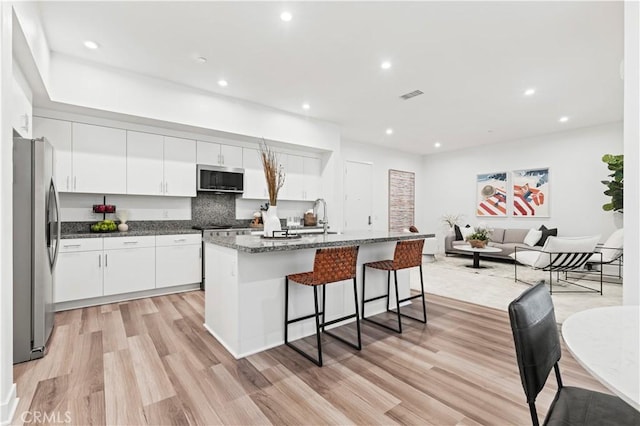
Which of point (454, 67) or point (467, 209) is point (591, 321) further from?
point (467, 209)

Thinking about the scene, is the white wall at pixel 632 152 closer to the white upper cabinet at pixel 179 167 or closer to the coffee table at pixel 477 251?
the coffee table at pixel 477 251

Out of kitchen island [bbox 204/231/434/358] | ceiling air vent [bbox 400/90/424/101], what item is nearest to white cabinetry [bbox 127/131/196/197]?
kitchen island [bbox 204/231/434/358]

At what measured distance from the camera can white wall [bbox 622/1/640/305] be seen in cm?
188

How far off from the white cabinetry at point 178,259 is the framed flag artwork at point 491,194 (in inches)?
269

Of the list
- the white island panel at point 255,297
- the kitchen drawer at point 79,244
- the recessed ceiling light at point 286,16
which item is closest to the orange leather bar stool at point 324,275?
the white island panel at point 255,297

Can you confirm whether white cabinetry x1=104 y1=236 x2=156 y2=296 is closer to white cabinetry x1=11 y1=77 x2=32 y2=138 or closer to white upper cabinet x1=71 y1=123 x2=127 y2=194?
white upper cabinet x1=71 y1=123 x2=127 y2=194

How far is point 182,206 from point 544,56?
518 cm

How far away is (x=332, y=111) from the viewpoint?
5.34 metres

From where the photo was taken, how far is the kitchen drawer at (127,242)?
3.85 meters

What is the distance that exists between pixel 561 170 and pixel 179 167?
24.7 ft

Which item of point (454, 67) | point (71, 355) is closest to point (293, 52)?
point (454, 67)

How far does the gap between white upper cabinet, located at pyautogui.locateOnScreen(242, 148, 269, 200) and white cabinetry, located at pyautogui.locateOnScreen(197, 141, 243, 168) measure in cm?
12

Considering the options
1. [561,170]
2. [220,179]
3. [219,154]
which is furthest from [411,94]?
[561,170]

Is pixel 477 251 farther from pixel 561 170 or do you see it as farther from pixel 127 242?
pixel 127 242
